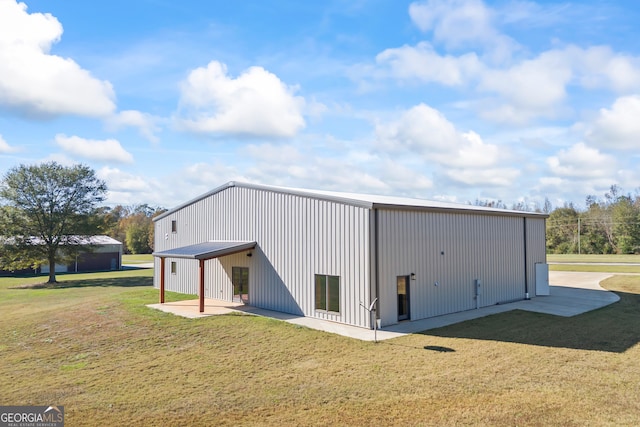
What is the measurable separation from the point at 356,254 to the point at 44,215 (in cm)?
3163

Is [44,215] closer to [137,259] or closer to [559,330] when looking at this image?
[137,259]

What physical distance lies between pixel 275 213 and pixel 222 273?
4847 millimetres

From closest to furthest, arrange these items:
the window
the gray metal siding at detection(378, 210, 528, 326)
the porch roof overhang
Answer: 1. the gray metal siding at detection(378, 210, 528, 326)
2. the window
3. the porch roof overhang

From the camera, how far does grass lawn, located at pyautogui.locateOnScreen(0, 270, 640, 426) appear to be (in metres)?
7.54

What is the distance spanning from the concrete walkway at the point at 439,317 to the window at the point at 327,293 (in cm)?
56

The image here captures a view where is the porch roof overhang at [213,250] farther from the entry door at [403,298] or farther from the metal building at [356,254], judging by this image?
the entry door at [403,298]

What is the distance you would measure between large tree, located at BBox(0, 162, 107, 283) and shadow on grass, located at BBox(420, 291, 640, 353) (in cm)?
3354

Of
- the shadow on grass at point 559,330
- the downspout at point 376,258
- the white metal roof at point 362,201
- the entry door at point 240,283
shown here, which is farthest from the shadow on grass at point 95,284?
the shadow on grass at point 559,330

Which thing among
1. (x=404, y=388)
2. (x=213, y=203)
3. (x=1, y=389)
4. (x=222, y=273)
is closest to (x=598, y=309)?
(x=404, y=388)

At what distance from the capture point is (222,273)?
20.5 m

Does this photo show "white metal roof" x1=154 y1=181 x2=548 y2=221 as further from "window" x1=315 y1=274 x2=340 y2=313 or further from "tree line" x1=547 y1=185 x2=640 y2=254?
"tree line" x1=547 y1=185 x2=640 y2=254

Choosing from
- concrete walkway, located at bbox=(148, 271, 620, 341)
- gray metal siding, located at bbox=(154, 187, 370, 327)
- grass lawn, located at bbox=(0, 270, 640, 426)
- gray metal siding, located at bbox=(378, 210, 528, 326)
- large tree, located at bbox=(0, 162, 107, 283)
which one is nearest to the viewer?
grass lawn, located at bbox=(0, 270, 640, 426)

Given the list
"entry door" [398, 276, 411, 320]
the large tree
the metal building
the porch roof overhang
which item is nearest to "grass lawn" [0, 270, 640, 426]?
"entry door" [398, 276, 411, 320]

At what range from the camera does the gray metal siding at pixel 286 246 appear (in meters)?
14.6
